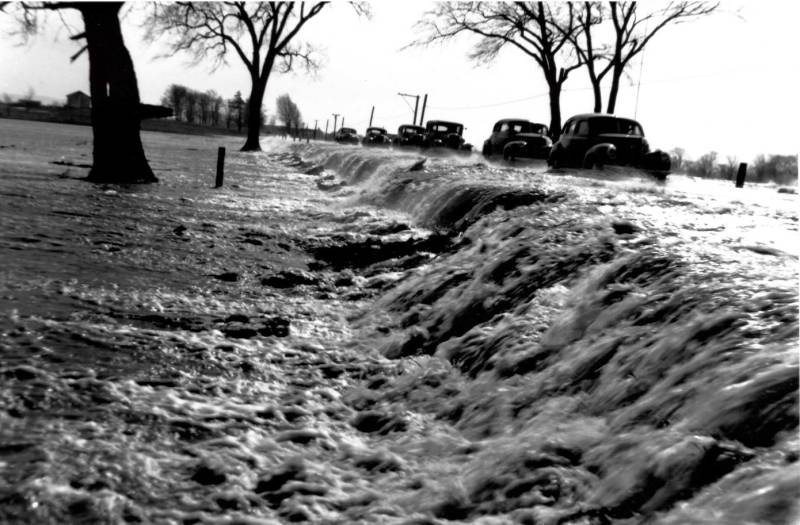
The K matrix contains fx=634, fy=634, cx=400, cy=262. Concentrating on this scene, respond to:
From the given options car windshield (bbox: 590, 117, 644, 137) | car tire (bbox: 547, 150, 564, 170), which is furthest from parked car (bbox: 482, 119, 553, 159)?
car windshield (bbox: 590, 117, 644, 137)

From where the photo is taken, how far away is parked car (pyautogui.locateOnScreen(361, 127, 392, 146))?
48.1 meters

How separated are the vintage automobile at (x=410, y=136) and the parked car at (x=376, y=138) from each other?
16.9ft

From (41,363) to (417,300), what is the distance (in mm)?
3105

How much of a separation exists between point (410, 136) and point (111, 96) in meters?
26.9

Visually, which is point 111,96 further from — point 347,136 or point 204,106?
point 204,106

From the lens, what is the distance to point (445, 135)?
117 feet

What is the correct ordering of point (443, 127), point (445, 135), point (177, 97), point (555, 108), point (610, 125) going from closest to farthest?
point (610, 125) < point (555, 108) < point (445, 135) < point (443, 127) < point (177, 97)

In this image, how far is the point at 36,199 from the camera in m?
10.2

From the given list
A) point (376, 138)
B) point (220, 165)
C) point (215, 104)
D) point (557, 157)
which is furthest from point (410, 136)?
point (215, 104)

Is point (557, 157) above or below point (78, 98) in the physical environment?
below

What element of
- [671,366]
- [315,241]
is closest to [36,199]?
[315,241]

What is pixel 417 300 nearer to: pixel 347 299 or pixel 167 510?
pixel 347 299

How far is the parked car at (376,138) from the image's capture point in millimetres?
48131

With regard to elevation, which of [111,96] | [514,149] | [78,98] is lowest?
[111,96]
